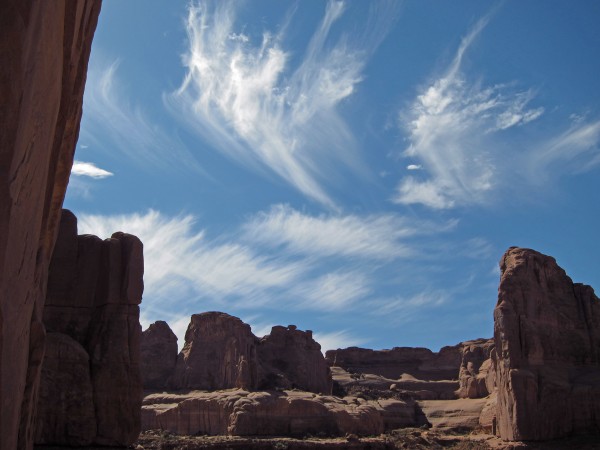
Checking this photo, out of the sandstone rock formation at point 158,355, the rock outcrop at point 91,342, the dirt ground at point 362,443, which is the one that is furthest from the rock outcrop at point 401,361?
the rock outcrop at point 91,342

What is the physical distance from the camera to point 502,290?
153 feet

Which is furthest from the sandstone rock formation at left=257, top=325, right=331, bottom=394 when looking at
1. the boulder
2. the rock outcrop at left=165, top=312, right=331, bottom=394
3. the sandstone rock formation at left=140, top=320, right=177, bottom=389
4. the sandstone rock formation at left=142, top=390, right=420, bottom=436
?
the sandstone rock formation at left=142, top=390, right=420, bottom=436

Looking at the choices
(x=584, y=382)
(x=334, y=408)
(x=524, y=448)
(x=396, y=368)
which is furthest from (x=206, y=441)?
(x=396, y=368)

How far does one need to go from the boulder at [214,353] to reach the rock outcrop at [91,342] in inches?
1648

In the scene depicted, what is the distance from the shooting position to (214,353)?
230 ft

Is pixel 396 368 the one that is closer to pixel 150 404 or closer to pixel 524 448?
pixel 150 404

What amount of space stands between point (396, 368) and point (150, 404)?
52.0 meters

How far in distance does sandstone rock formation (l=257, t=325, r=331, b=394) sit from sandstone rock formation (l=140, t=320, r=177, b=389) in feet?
33.2

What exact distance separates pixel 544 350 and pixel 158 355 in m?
44.8

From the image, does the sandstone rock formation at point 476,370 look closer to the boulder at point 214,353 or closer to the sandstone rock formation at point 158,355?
the boulder at point 214,353

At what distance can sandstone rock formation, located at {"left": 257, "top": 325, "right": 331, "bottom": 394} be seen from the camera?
74250 mm

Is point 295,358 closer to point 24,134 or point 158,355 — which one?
point 158,355

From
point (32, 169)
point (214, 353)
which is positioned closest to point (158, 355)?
point (214, 353)

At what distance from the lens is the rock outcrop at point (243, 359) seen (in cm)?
6700
